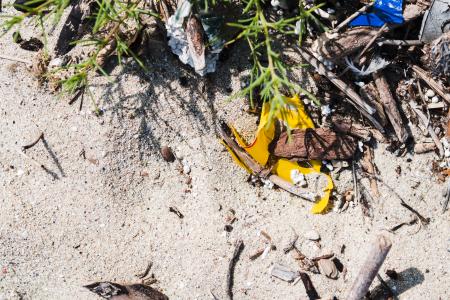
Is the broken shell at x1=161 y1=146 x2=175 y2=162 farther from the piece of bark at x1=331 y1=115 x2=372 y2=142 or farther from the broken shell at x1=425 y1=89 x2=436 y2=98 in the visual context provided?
the broken shell at x1=425 y1=89 x2=436 y2=98

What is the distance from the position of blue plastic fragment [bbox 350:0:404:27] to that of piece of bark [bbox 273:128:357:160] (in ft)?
1.96

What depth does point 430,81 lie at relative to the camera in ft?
9.94

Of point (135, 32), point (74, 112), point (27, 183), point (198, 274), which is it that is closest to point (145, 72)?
point (135, 32)

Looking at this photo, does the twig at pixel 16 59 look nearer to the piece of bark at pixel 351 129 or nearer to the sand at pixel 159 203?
the sand at pixel 159 203

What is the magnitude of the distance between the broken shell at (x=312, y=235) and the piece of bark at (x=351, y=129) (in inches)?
22.4

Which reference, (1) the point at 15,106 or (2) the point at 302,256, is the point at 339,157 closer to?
(2) the point at 302,256

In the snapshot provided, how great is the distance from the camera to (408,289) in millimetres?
3047

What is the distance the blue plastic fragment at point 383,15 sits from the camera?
2.92 meters

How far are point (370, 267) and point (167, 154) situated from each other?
122 cm

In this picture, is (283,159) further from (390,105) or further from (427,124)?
(427,124)

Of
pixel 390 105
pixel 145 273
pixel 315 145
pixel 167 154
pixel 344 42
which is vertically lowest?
pixel 145 273

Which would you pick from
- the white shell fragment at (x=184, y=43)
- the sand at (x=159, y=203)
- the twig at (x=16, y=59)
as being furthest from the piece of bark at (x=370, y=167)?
the twig at (x=16, y=59)

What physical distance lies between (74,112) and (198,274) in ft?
3.61

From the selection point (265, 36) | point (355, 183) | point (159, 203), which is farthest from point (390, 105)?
point (159, 203)
